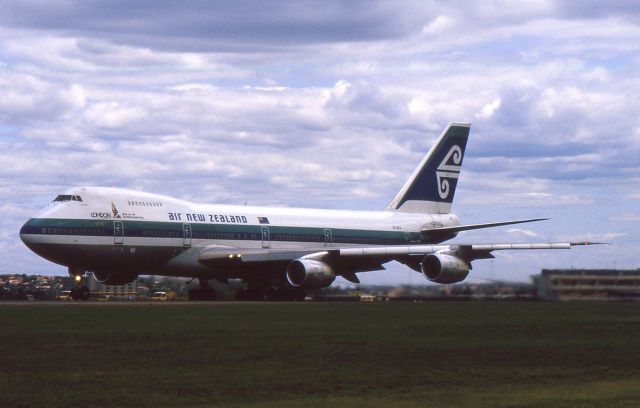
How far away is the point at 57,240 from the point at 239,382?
37.0 m

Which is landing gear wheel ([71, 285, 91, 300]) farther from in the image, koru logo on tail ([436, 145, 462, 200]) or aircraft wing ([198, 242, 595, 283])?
koru logo on tail ([436, 145, 462, 200])

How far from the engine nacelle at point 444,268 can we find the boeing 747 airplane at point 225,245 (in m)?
0.05

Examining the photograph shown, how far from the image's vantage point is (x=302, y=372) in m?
17.4

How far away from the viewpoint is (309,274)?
54.7m

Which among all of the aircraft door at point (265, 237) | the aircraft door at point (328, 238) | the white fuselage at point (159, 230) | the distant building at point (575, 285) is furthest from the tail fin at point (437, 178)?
the distant building at point (575, 285)

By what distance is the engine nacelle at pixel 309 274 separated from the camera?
180 feet

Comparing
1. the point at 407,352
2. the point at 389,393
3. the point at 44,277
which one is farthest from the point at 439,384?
the point at 44,277

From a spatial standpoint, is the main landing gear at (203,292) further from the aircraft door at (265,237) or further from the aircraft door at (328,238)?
the aircraft door at (328,238)

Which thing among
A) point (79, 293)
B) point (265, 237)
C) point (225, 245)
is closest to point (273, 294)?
point (265, 237)

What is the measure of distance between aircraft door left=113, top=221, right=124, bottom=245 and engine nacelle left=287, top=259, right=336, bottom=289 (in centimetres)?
838

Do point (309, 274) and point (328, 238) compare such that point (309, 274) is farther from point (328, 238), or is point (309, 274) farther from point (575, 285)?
point (575, 285)

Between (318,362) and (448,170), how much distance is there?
175ft

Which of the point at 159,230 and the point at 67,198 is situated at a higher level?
the point at 67,198

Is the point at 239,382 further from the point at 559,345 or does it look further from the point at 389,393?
the point at 559,345
